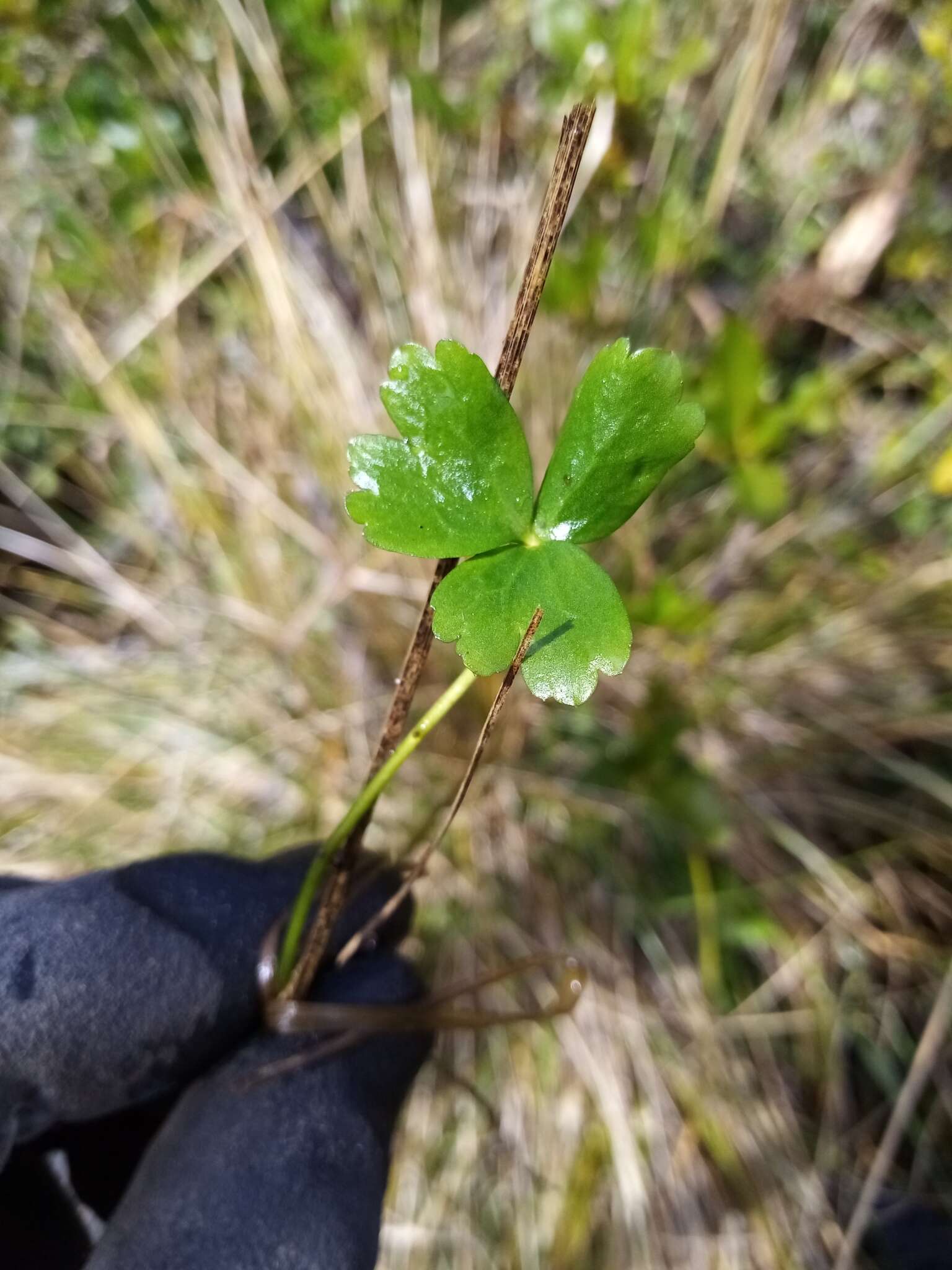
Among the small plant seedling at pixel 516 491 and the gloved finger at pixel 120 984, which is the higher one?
the small plant seedling at pixel 516 491

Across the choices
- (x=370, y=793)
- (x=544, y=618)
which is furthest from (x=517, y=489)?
(x=370, y=793)

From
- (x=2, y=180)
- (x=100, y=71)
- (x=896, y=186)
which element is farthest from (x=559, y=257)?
(x=2, y=180)

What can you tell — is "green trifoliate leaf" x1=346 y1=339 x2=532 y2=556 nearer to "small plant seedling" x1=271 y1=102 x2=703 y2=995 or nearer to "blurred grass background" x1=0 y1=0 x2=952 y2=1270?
"small plant seedling" x1=271 y1=102 x2=703 y2=995

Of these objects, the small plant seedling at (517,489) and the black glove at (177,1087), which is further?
the black glove at (177,1087)

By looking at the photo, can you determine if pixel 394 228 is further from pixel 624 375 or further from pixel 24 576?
pixel 624 375

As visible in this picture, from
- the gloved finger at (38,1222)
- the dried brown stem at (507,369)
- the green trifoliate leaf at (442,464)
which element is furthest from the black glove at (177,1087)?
the green trifoliate leaf at (442,464)

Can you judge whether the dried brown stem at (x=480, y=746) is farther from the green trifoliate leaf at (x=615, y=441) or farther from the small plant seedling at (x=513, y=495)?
the green trifoliate leaf at (x=615, y=441)
